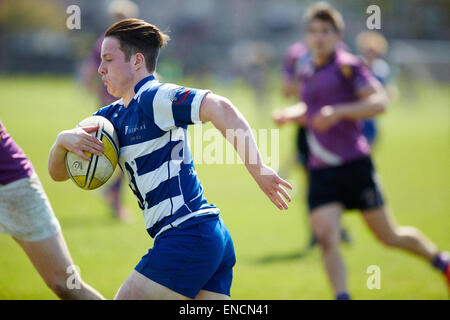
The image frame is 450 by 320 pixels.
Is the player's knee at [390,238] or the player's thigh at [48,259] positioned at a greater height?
the player's thigh at [48,259]

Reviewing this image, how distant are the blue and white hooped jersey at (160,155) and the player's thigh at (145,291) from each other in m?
0.30

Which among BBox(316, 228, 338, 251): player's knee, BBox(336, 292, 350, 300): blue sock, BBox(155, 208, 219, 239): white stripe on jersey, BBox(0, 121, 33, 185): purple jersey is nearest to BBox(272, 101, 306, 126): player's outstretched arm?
BBox(316, 228, 338, 251): player's knee

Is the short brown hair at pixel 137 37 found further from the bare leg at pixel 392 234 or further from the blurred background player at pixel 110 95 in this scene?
the blurred background player at pixel 110 95

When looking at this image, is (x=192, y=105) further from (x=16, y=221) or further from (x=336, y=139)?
(x=336, y=139)

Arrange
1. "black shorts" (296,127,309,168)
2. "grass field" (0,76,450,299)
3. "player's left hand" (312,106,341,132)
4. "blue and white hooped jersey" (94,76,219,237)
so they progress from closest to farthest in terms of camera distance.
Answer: "blue and white hooped jersey" (94,76,219,237) < "player's left hand" (312,106,341,132) < "grass field" (0,76,450,299) < "black shorts" (296,127,309,168)

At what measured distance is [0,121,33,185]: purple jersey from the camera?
382 centimetres

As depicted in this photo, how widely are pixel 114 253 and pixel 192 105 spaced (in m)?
4.01

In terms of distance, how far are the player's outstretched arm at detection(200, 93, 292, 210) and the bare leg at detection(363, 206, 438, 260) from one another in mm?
2511

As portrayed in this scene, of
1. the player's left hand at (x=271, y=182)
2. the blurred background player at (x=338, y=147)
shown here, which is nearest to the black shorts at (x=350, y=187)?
the blurred background player at (x=338, y=147)

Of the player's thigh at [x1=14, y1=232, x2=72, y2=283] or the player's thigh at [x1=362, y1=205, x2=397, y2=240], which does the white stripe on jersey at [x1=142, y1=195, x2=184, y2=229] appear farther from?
the player's thigh at [x1=362, y1=205, x2=397, y2=240]

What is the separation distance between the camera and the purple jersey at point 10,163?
12.5 ft

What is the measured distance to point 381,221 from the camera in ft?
17.6

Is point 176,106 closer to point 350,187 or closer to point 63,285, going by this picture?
point 63,285
